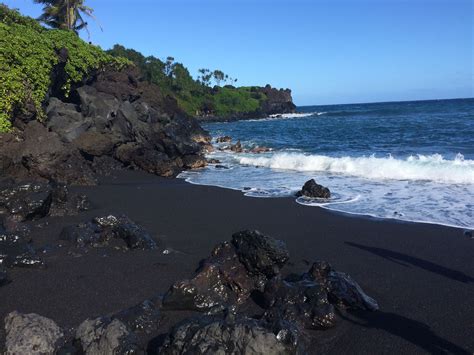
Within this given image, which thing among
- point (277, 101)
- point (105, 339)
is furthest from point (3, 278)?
point (277, 101)

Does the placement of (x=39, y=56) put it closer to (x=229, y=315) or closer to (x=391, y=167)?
(x=391, y=167)

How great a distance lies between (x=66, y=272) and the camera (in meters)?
6.34

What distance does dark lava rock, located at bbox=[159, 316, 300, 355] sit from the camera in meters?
3.59

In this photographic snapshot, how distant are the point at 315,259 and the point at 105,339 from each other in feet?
13.2

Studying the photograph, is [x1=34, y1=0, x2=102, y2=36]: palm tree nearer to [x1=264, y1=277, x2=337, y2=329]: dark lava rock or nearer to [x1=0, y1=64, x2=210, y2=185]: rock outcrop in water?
[x1=0, y1=64, x2=210, y2=185]: rock outcrop in water

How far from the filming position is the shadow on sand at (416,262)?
630 cm

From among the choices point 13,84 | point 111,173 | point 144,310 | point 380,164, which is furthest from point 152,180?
point 144,310

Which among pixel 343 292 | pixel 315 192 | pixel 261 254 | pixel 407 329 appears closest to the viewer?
pixel 407 329

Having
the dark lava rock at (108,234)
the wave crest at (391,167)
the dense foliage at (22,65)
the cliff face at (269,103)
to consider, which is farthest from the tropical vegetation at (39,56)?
the cliff face at (269,103)

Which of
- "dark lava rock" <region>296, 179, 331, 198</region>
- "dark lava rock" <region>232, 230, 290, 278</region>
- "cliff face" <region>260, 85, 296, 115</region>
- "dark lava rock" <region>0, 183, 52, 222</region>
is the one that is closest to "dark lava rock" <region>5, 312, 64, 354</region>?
"dark lava rock" <region>232, 230, 290, 278</region>

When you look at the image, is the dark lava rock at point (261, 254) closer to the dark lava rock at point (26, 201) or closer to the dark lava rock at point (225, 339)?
the dark lava rock at point (225, 339)

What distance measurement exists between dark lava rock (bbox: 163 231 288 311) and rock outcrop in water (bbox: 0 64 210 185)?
29.9 ft

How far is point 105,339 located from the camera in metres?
4.05

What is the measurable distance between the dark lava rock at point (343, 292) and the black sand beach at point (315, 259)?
129 mm
